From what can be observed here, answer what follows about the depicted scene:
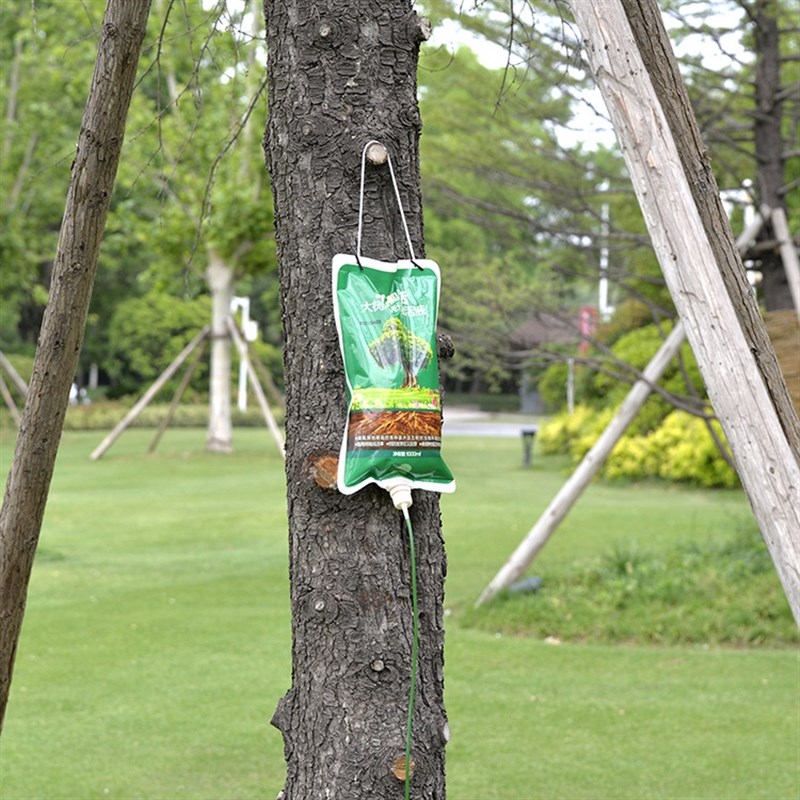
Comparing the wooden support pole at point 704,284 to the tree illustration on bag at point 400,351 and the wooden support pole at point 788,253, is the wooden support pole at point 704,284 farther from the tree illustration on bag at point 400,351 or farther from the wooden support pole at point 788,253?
the wooden support pole at point 788,253

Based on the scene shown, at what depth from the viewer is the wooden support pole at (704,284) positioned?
2902mm

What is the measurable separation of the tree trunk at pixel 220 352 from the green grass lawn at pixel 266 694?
417 inches

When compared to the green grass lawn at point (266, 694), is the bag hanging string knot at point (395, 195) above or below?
above

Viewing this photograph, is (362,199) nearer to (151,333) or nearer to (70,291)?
(70,291)

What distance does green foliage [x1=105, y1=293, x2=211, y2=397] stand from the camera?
40875 millimetres

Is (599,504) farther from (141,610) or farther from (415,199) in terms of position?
(415,199)

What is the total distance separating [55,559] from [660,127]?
8.56 m

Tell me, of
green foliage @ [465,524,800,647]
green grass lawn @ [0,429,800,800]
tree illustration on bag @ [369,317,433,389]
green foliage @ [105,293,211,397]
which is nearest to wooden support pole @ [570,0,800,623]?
tree illustration on bag @ [369,317,433,389]

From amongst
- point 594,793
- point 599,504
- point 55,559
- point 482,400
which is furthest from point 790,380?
→ point 482,400

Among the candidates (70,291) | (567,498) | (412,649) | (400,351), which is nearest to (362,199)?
(400,351)

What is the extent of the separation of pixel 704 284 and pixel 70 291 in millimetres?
1537

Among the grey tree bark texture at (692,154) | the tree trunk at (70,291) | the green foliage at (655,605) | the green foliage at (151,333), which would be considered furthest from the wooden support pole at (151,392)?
the green foliage at (151,333)

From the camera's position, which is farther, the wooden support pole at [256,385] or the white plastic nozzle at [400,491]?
the wooden support pole at [256,385]

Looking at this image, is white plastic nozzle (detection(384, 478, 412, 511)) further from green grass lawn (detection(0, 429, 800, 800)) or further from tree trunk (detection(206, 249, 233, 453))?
tree trunk (detection(206, 249, 233, 453))
